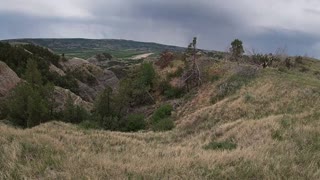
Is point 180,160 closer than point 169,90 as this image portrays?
Yes

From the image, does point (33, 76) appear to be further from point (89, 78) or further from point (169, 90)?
point (89, 78)

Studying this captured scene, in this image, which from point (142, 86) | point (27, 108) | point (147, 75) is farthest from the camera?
point (147, 75)

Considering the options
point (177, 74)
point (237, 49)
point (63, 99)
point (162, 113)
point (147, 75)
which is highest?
point (237, 49)

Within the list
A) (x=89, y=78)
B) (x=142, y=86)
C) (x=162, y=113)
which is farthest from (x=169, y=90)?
(x=89, y=78)

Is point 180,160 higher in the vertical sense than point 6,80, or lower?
Answer: higher

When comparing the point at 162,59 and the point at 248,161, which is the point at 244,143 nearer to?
the point at 248,161

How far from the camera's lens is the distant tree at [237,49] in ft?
142

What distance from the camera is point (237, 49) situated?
4406 centimetres

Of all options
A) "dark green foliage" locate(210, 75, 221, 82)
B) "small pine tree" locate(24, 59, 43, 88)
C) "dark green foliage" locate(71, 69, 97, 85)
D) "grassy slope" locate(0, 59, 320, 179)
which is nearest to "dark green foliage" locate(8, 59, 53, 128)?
"small pine tree" locate(24, 59, 43, 88)

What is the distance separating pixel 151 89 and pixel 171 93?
4562 millimetres

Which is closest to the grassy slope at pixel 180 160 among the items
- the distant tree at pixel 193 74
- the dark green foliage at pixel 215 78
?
the dark green foliage at pixel 215 78

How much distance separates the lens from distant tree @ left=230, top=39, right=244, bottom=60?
43406 millimetres

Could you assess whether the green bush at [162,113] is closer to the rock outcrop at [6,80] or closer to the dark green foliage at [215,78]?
the dark green foliage at [215,78]

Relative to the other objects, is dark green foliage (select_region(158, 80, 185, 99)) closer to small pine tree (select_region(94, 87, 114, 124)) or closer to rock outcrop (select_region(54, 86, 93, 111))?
small pine tree (select_region(94, 87, 114, 124))
